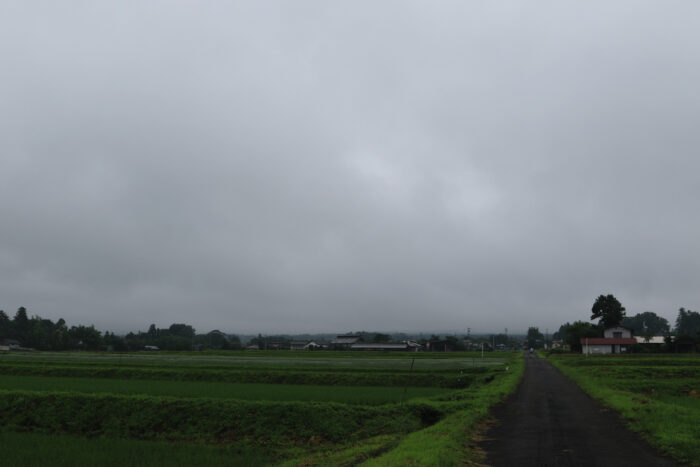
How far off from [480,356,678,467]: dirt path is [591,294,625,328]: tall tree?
116 m

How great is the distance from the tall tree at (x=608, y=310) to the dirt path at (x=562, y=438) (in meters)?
116

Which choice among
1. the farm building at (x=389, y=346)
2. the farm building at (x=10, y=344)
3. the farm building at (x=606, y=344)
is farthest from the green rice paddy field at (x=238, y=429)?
the farm building at (x=10, y=344)

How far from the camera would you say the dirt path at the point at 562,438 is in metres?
14.2

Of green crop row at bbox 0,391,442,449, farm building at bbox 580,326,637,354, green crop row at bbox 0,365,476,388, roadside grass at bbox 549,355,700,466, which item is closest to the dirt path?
roadside grass at bbox 549,355,700,466

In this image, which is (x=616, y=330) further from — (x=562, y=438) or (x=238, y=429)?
(x=238, y=429)

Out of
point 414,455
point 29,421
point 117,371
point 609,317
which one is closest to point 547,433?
point 414,455

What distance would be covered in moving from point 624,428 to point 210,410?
1784 centimetres

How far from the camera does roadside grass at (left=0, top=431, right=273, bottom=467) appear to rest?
1738 centimetres

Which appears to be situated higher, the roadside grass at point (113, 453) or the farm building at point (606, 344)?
the roadside grass at point (113, 453)

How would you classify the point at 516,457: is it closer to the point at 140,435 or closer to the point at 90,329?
the point at 140,435

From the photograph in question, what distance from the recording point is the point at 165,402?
Result: 2534 centimetres

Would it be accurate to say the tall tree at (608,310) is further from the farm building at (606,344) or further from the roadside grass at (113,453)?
the roadside grass at (113,453)

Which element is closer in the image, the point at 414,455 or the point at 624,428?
the point at 414,455

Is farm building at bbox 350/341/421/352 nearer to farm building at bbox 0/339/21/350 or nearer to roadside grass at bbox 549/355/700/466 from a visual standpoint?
farm building at bbox 0/339/21/350
